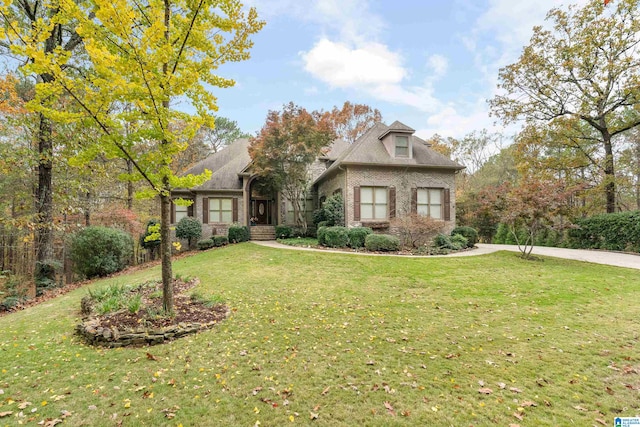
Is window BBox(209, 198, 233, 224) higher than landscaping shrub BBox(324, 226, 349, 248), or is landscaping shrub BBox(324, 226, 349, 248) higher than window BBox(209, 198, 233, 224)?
window BBox(209, 198, 233, 224)

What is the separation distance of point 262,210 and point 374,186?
30.8 ft

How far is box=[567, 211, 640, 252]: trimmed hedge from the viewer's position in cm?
1260

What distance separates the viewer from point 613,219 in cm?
1343

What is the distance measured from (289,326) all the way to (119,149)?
3982 mm

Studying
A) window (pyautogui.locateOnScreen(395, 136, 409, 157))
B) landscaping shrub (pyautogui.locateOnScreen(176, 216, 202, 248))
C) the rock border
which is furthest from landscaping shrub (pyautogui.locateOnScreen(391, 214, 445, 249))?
landscaping shrub (pyautogui.locateOnScreen(176, 216, 202, 248))

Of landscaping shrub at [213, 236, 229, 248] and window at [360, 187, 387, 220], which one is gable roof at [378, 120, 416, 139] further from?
landscaping shrub at [213, 236, 229, 248]

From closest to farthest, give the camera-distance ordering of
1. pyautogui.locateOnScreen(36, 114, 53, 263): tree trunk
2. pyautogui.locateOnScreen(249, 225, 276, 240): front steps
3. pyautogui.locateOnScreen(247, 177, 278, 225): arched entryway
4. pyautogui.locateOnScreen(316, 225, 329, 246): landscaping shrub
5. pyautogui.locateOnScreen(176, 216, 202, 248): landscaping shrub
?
pyautogui.locateOnScreen(36, 114, 53, 263): tree trunk → pyautogui.locateOnScreen(316, 225, 329, 246): landscaping shrub → pyautogui.locateOnScreen(176, 216, 202, 248): landscaping shrub → pyautogui.locateOnScreen(249, 225, 276, 240): front steps → pyautogui.locateOnScreen(247, 177, 278, 225): arched entryway

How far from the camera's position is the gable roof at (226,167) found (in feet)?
60.3

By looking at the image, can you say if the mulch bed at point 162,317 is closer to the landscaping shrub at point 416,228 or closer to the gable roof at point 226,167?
the landscaping shrub at point 416,228

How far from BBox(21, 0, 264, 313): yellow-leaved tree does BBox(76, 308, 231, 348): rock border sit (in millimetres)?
747

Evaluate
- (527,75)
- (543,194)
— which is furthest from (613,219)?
(527,75)

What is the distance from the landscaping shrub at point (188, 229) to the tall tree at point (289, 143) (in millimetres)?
4507

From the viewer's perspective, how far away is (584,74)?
1588cm

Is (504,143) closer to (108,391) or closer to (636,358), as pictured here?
(636,358)
